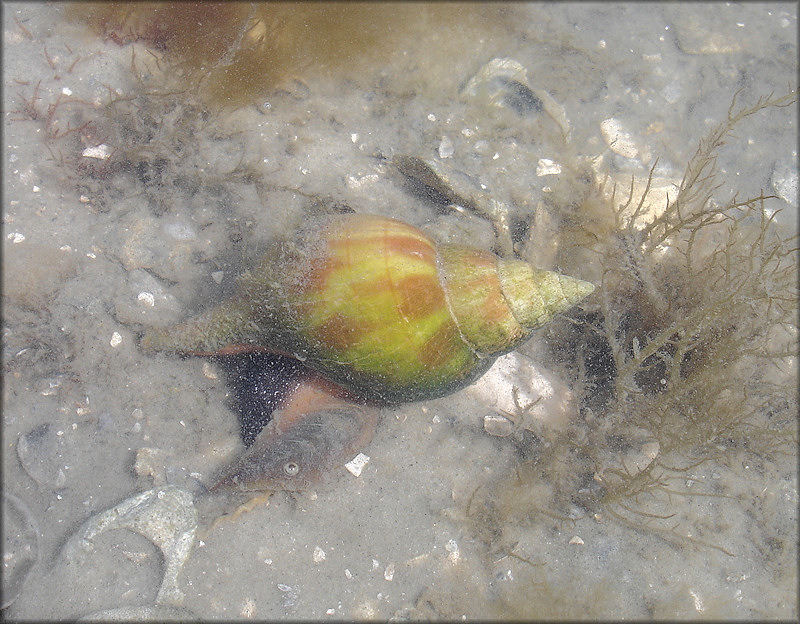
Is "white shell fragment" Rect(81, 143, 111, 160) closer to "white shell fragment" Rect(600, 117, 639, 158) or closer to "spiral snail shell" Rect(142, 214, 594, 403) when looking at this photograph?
"spiral snail shell" Rect(142, 214, 594, 403)

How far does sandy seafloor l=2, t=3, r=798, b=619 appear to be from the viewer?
284 cm

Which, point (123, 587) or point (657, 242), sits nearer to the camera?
→ point (123, 587)

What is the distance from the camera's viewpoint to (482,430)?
3.37 m

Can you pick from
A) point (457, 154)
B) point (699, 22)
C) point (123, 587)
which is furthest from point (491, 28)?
point (123, 587)

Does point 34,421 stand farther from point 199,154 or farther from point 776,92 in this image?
point 776,92

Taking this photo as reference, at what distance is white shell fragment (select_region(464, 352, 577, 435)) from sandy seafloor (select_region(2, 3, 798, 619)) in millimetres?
105

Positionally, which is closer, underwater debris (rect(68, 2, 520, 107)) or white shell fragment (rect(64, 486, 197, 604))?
white shell fragment (rect(64, 486, 197, 604))

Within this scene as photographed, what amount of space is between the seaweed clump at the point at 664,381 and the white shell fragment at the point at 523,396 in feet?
0.45

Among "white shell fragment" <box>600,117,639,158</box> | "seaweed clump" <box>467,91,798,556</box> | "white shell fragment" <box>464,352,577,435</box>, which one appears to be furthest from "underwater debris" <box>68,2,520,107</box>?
"white shell fragment" <box>464,352,577,435</box>

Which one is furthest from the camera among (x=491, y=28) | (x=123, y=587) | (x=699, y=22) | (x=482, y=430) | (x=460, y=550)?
(x=699, y=22)

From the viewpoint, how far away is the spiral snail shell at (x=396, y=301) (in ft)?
8.04

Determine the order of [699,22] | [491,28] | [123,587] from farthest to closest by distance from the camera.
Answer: [699,22], [491,28], [123,587]

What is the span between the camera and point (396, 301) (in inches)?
95.4

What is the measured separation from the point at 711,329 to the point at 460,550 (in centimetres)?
230
